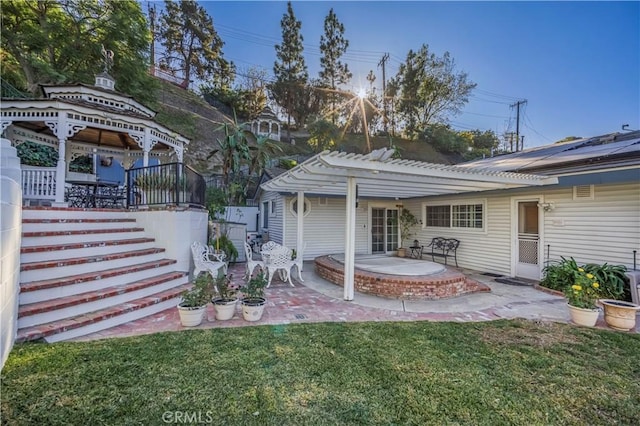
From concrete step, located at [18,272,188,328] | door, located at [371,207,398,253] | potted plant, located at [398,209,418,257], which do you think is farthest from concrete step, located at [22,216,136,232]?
potted plant, located at [398,209,418,257]

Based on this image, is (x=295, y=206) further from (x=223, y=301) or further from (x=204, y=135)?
(x=204, y=135)

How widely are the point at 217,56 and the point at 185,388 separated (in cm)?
3291

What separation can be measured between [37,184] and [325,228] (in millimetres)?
7910

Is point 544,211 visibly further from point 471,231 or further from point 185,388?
point 185,388

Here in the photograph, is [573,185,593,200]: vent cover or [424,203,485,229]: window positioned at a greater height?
[573,185,593,200]: vent cover

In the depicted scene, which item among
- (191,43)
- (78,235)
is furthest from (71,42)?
(191,43)

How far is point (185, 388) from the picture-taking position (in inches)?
96.1

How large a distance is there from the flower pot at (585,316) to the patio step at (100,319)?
250 inches

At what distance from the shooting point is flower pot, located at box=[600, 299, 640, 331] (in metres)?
4.09

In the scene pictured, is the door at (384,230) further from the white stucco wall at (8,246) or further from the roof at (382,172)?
the white stucco wall at (8,246)

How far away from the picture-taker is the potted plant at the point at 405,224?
10.9 metres

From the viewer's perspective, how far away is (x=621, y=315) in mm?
4133

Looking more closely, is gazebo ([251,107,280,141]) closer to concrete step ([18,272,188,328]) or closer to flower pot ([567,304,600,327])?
concrete step ([18,272,188,328])

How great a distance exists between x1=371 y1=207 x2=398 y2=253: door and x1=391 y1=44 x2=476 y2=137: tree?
2109cm
